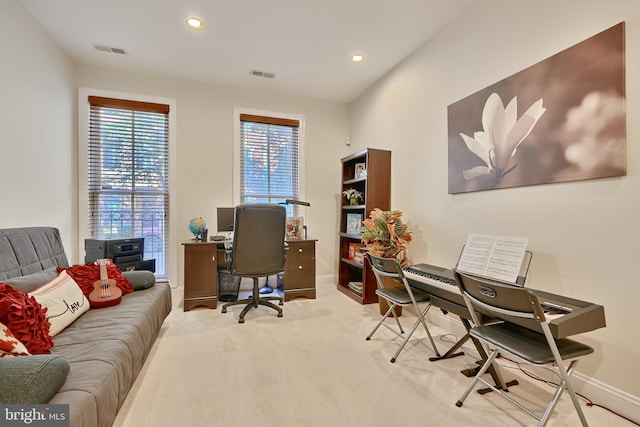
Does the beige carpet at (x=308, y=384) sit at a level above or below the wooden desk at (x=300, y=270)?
below

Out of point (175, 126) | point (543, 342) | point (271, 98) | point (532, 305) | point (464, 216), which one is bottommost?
point (543, 342)

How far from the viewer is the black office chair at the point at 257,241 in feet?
9.39

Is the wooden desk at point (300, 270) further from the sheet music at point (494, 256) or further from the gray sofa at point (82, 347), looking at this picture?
the sheet music at point (494, 256)

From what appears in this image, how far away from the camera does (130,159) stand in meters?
3.70

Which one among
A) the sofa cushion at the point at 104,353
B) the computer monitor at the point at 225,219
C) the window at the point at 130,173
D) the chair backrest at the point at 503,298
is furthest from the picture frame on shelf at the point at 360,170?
the sofa cushion at the point at 104,353

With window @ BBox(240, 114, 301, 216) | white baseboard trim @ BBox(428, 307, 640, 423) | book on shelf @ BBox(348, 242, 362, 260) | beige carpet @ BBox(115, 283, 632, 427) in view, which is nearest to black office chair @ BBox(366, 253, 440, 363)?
beige carpet @ BBox(115, 283, 632, 427)

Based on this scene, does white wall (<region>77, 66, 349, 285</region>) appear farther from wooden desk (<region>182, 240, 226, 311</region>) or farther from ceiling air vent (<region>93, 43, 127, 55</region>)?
wooden desk (<region>182, 240, 226, 311</region>)

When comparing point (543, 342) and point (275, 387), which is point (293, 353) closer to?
point (275, 387)

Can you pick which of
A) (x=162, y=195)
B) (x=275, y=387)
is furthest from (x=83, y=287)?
(x=162, y=195)

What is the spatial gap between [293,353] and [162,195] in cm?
284

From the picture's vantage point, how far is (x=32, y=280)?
1799 millimetres

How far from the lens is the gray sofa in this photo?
1.02 m

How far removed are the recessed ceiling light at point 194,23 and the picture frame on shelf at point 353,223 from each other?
9.09 feet

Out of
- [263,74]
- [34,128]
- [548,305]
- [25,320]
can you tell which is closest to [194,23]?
[263,74]
